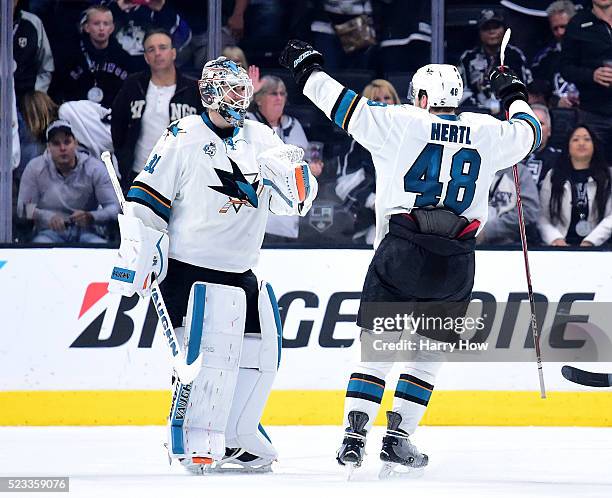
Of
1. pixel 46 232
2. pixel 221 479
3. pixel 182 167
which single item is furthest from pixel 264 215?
pixel 46 232

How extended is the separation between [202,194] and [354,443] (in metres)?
0.87

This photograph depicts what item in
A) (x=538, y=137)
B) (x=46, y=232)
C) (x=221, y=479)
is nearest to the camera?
(x=221, y=479)

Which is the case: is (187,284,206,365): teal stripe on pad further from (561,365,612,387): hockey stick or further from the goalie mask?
(561,365,612,387): hockey stick

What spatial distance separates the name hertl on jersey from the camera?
14.3 ft

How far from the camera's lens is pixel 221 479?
168 inches

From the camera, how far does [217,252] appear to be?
14.5ft

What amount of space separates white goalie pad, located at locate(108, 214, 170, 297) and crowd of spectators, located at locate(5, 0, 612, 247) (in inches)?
79.9

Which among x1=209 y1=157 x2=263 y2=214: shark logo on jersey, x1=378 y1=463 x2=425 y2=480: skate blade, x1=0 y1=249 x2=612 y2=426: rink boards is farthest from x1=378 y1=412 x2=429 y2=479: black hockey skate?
x1=0 y1=249 x2=612 y2=426: rink boards

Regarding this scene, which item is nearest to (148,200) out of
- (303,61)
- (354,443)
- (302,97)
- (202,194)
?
(202,194)

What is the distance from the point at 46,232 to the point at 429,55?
186 cm

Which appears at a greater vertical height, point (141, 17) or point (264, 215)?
point (141, 17)

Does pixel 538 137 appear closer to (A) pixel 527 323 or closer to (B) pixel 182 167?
(B) pixel 182 167

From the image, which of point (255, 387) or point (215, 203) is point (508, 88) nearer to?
point (215, 203)

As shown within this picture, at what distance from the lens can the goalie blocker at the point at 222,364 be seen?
14.2 feet
